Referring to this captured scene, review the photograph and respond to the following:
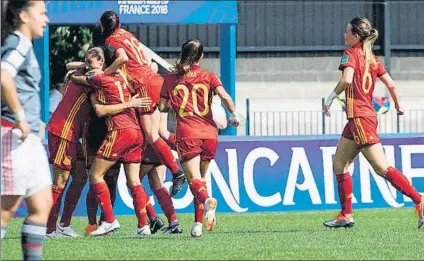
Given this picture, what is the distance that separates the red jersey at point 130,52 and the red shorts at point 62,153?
1.08 m

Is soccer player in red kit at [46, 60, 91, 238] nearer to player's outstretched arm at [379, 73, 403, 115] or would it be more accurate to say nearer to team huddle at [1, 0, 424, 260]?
team huddle at [1, 0, 424, 260]

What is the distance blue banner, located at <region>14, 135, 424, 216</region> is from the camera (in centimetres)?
1770

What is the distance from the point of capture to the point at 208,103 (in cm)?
1288

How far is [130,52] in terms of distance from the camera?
13.9 m

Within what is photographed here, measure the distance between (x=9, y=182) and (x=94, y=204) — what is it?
195 inches

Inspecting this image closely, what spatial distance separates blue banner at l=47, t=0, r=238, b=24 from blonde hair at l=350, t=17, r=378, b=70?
7658 mm

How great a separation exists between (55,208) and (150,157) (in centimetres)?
119

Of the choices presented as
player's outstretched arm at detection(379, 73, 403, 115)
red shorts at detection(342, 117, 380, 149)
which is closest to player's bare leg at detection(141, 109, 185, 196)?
red shorts at detection(342, 117, 380, 149)

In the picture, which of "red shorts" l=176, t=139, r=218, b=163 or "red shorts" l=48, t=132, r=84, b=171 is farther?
"red shorts" l=48, t=132, r=84, b=171

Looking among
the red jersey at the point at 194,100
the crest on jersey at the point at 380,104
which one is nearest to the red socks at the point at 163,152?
the red jersey at the point at 194,100

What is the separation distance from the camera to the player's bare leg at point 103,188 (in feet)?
42.2

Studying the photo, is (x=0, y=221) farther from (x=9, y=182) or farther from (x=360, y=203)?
(x=360, y=203)

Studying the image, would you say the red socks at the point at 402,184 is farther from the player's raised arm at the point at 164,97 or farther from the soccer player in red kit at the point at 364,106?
the player's raised arm at the point at 164,97

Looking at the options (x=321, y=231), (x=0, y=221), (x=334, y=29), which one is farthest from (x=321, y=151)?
(x=334, y=29)
